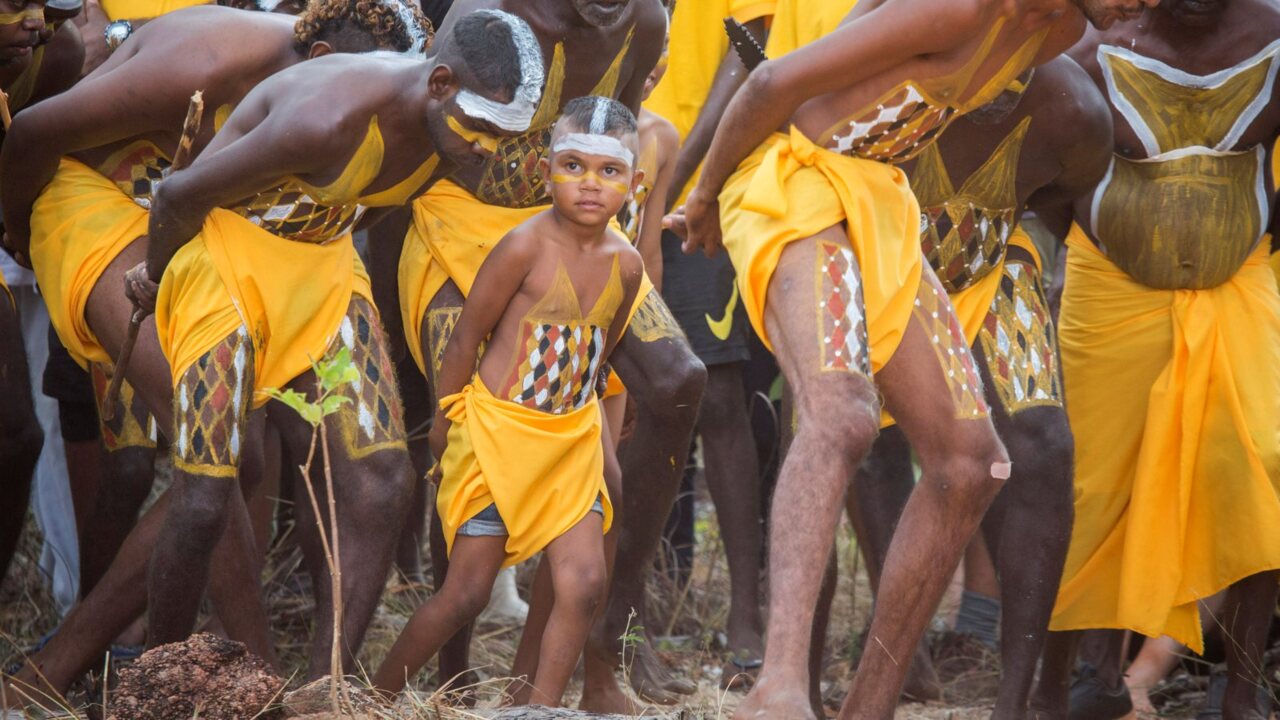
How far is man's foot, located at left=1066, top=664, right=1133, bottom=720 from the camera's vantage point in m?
5.31

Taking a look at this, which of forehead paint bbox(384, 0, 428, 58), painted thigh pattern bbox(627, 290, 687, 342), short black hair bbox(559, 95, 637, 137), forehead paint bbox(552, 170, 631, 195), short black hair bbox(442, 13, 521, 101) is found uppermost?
short black hair bbox(442, 13, 521, 101)

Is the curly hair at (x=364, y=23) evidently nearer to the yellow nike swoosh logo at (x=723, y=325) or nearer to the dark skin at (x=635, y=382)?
the dark skin at (x=635, y=382)

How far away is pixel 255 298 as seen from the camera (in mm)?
4320

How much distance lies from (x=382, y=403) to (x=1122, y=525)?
2258 mm

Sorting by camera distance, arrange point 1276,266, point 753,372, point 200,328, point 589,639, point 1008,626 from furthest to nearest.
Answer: point 753,372
point 1276,266
point 589,639
point 1008,626
point 200,328

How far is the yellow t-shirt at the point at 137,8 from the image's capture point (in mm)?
5316

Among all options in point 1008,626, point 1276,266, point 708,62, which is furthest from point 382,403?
point 1276,266

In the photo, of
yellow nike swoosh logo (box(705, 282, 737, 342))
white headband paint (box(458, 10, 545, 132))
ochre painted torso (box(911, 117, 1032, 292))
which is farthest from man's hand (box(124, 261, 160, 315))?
yellow nike swoosh logo (box(705, 282, 737, 342))

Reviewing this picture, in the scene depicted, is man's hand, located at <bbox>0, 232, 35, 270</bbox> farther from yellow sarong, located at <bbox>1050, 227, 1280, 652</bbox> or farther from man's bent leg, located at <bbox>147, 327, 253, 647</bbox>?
yellow sarong, located at <bbox>1050, 227, 1280, 652</bbox>

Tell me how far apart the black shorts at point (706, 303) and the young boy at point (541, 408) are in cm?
143

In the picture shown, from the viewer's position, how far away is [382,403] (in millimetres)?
4414

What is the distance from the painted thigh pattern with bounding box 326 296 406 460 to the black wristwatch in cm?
119

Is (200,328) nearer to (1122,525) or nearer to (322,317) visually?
(322,317)

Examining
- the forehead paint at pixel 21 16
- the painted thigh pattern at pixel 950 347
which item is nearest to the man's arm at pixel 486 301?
the painted thigh pattern at pixel 950 347
